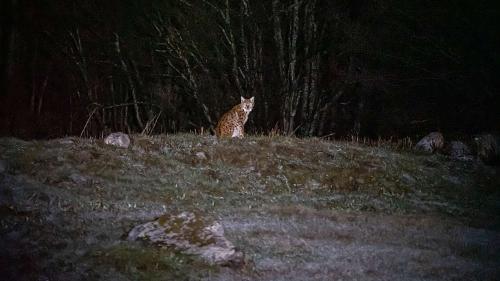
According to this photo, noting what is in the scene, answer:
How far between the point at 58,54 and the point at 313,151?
83.3 feet

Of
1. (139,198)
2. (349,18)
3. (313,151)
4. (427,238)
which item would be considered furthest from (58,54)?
(427,238)

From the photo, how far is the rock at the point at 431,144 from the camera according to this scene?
19.9 m

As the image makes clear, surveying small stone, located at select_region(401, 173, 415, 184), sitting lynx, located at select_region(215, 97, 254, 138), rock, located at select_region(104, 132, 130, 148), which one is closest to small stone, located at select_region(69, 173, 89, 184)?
rock, located at select_region(104, 132, 130, 148)

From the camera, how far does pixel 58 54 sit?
3838 centimetres

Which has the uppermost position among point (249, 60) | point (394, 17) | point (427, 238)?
point (394, 17)

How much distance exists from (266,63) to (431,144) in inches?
428

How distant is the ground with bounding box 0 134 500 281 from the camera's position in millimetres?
8555

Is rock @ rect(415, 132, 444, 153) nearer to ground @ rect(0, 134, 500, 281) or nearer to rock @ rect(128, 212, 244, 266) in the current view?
ground @ rect(0, 134, 500, 281)

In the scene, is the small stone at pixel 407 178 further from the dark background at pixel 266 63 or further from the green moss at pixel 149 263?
the green moss at pixel 149 263

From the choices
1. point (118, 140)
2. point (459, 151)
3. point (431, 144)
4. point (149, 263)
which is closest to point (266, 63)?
point (431, 144)

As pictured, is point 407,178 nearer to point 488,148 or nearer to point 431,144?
point 431,144

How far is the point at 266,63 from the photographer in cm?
2925

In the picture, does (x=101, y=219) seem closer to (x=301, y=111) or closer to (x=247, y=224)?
(x=247, y=224)

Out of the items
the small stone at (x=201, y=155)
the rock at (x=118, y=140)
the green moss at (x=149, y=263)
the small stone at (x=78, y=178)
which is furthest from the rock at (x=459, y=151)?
the green moss at (x=149, y=263)
